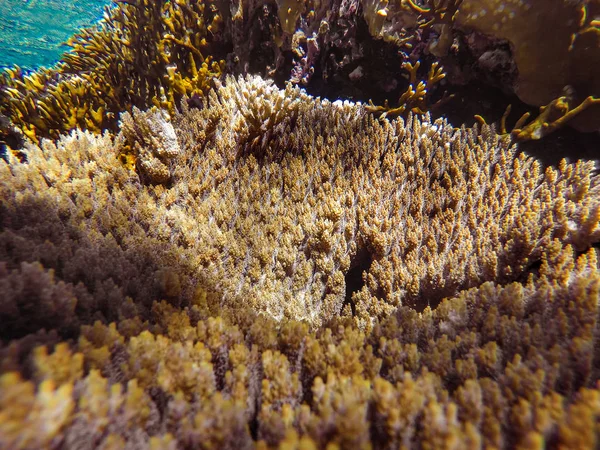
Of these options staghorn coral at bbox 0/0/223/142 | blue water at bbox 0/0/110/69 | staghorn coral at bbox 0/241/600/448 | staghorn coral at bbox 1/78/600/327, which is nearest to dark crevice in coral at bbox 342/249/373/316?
staghorn coral at bbox 1/78/600/327

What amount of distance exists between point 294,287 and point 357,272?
0.77 meters

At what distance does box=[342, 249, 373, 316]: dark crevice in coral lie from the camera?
2920 mm

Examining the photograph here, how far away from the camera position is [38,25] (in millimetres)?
16859

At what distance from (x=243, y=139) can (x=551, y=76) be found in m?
4.01

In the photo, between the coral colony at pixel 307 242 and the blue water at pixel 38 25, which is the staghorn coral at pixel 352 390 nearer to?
the coral colony at pixel 307 242

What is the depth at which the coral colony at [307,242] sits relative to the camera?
108cm

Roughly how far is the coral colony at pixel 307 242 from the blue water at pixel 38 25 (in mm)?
17192

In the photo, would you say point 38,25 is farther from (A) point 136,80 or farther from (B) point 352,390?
(B) point 352,390

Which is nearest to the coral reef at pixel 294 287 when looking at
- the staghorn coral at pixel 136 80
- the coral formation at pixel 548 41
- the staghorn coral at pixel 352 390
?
the staghorn coral at pixel 352 390

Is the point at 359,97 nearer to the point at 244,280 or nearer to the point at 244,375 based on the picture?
the point at 244,280

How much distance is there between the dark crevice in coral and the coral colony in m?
0.02

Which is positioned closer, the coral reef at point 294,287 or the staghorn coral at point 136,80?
the coral reef at point 294,287

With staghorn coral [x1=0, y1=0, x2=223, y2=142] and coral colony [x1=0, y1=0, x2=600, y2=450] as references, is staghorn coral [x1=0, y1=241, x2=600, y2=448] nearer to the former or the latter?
coral colony [x1=0, y1=0, x2=600, y2=450]

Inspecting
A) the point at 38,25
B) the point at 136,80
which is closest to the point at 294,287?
the point at 136,80
